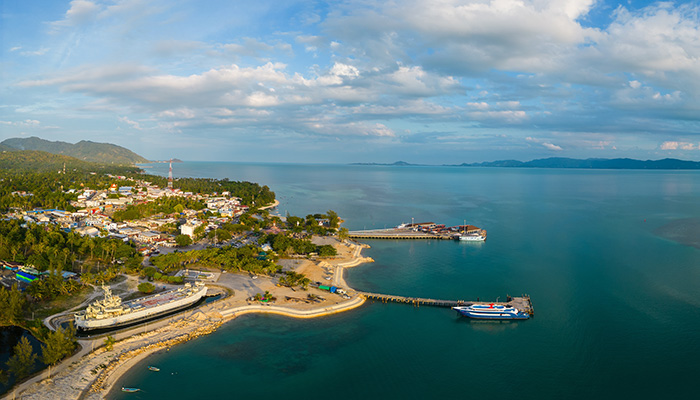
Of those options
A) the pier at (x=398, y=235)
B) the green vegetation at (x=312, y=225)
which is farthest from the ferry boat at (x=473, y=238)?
the green vegetation at (x=312, y=225)

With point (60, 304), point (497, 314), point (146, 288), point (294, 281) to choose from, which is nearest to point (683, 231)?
point (497, 314)

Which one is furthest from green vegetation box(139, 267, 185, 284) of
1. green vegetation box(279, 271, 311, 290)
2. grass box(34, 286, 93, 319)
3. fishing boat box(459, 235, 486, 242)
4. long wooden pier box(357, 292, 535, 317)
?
fishing boat box(459, 235, 486, 242)

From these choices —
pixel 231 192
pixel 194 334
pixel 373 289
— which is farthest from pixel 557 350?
pixel 231 192

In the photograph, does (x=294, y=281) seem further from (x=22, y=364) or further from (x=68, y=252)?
(x=68, y=252)

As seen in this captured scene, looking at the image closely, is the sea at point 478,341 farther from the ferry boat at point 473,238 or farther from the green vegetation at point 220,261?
the green vegetation at point 220,261

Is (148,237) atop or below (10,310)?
atop

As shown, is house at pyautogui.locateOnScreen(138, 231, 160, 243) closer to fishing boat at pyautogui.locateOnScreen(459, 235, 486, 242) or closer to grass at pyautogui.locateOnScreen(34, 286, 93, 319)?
grass at pyautogui.locateOnScreen(34, 286, 93, 319)
